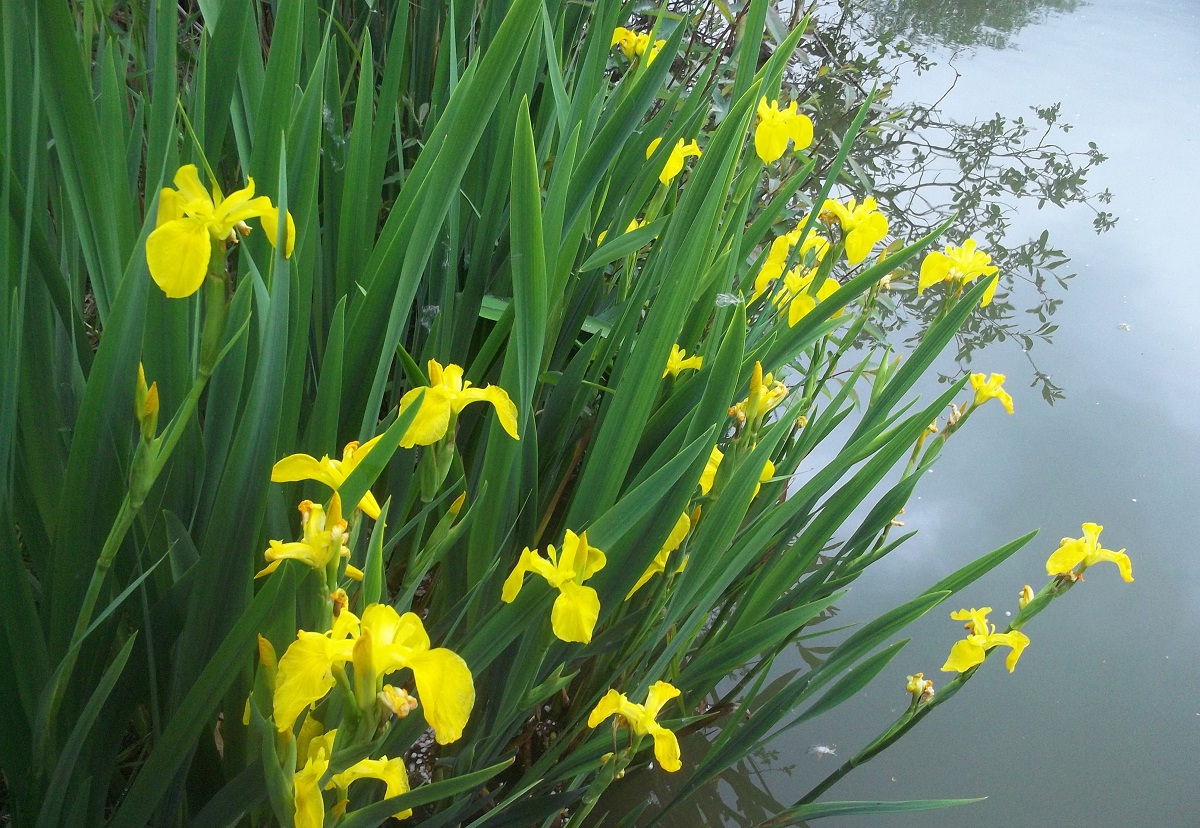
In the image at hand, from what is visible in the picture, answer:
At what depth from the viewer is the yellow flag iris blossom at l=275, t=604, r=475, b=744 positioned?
1.15ft

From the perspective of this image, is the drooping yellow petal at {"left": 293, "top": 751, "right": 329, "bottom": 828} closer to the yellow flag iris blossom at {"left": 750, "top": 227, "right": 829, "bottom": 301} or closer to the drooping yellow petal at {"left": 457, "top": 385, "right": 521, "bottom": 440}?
the drooping yellow petal at {"left": 457, "top": 385, "right": 521, "bottom": 440}

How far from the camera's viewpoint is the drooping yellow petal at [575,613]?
468mm

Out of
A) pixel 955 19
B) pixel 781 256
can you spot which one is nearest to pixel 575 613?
pixel 781 256

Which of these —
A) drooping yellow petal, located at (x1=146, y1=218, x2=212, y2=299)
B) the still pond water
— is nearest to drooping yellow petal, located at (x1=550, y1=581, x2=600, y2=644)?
drooping yellow petal, located at (x1=146, y1=218, x2=212, y2=299)

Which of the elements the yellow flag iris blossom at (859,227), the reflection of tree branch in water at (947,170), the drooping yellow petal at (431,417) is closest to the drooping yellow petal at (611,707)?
the drooping yellow petal at (431,417)

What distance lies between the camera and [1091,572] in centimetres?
141

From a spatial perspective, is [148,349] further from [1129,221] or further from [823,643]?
[1129,221]

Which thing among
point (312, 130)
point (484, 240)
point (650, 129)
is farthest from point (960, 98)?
point (312, 130)

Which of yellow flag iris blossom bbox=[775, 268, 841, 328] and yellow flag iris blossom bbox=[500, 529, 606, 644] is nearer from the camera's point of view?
yellow flag iris blossom bbox=[500, 529, 606, 644]

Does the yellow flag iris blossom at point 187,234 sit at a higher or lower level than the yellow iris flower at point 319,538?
higher

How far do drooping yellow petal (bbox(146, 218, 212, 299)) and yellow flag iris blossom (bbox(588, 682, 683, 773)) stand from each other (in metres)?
0.35

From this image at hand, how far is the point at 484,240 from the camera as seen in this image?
0.77m

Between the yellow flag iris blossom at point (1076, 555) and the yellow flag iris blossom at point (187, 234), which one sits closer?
the yellow flag iris blossom at point (187, 234)

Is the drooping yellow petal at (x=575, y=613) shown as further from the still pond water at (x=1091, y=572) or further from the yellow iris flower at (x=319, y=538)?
the still pond water at (x=1091, y=572)
